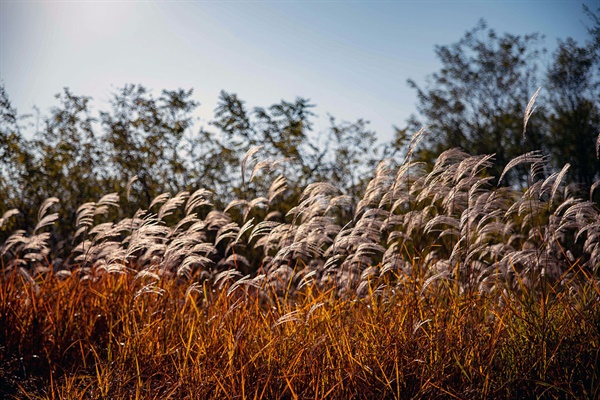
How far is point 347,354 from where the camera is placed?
3.16 meters

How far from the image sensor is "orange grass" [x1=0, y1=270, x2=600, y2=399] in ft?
10.0

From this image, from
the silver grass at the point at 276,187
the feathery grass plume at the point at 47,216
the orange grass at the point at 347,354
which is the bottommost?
the orange grass at the point at 347,354

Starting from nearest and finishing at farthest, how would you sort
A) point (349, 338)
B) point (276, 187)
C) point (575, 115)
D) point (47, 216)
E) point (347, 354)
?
point (347, 354)
point (349, 338)
point (276, 187)
point (47, 216)
point (575, 115)

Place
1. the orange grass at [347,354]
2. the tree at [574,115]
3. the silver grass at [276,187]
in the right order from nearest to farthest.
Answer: the orange grass at [347,354] → the silver grass at [276,187] → the tree at [574,115]

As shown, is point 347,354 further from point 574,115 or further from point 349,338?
point 574,115

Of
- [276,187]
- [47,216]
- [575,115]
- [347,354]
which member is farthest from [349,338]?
[575,115]

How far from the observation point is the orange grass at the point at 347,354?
120 inches

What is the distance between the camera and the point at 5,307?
177 inches

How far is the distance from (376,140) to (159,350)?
6.88 metres

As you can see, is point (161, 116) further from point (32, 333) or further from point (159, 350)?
point (159, 350)

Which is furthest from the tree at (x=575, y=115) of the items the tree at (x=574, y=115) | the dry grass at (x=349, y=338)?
the dry grass at (x=349, y=338)

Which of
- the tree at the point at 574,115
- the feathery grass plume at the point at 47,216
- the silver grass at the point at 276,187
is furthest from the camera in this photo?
the tree at the point at 574,115

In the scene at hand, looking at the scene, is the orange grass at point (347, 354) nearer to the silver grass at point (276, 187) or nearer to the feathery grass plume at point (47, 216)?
the silver grass at point (276, 187)

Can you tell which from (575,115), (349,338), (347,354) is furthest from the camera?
(575,115)
